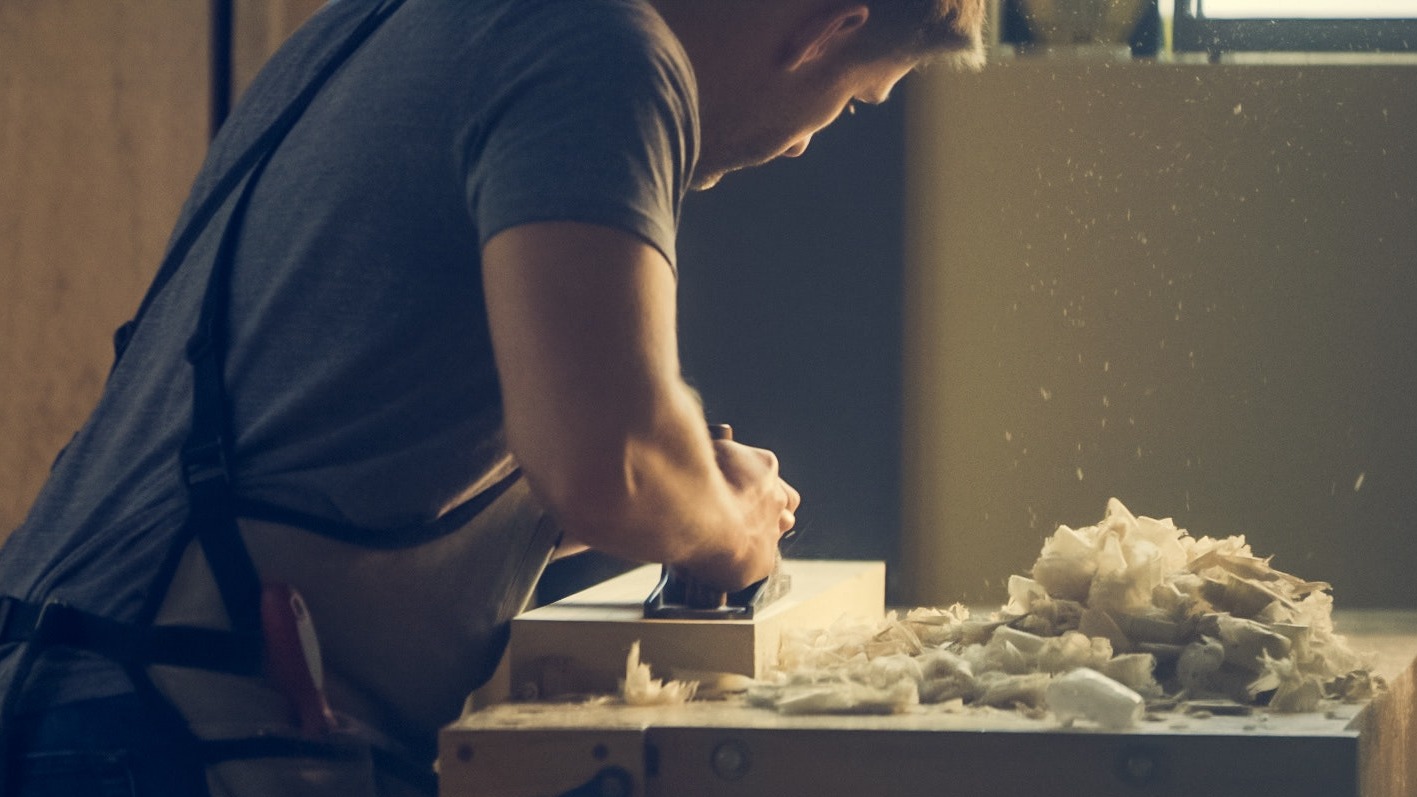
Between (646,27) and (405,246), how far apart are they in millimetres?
184

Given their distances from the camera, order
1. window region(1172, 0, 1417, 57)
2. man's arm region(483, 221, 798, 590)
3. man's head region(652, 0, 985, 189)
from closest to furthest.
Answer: man's arm region(483, 221, 798, 590)
man's head region(652, 0, 985, 189)
window region(1172, 0, 1417, 57)

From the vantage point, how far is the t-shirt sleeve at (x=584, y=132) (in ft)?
2.63

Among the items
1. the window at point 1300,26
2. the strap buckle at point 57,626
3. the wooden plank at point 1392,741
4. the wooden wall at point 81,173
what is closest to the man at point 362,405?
the strap buckle at point 57,626

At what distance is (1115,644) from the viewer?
1099 mm

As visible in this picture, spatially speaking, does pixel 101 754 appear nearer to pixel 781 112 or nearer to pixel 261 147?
pixel 261 147

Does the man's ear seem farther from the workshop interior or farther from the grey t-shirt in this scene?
the workshop interior

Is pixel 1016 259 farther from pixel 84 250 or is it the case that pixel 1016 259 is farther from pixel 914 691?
pixel 914 691

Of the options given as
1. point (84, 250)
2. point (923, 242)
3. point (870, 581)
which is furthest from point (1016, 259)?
point (84, 250)

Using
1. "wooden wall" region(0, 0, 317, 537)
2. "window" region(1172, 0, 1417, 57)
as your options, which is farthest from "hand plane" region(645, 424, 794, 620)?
"window" region(1172, 0, 1417, 57)

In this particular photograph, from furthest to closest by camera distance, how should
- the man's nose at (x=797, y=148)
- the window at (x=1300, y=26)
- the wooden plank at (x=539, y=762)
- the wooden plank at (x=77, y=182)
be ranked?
the window at (x=1300, y=26), the wooden plank at (x=77, y=182), the man's nose at (x=797, y=148), the wooden plank at (x=539, y=762)

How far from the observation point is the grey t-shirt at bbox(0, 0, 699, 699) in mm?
831

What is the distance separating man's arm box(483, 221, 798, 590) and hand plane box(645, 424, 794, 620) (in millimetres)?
215

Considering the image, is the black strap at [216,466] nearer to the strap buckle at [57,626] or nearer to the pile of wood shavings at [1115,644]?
the strap buckle at [57,626]

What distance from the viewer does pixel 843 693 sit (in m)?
0.97
